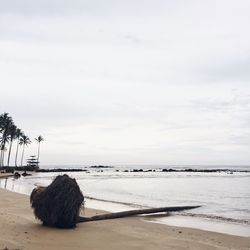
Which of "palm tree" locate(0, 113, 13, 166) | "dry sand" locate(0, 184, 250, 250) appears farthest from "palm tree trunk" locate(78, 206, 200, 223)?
"palm tree" locate(0, 113, 13, 166)

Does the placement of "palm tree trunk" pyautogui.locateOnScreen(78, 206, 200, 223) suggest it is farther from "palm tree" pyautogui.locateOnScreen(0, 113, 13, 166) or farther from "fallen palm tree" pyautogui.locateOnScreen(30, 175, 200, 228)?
"palm tree" pyautogui.locateOnScreen(0, 113, 13, 166)

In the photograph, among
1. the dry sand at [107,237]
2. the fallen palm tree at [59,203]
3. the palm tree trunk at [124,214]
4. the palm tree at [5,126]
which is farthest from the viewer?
the palm tree at [5,126]

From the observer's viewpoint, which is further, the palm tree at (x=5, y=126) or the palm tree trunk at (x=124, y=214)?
the palm tree at (x=5, y=126)

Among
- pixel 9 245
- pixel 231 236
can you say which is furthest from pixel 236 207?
pixel 9 245

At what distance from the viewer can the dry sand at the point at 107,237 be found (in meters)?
10.5

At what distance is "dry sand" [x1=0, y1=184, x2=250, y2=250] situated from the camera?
10512 millimetres

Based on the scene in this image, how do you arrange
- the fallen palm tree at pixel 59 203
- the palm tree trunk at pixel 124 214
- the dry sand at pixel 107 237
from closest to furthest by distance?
the dry sand at pixel 107 237 → the fallen palm tree at pixel 59 203 → the palm tree trunk at pixel 124 214

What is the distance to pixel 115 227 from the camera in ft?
48.9

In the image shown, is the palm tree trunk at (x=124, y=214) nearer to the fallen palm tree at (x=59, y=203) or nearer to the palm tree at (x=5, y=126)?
the fallen palm tree at (x=59, y=203)

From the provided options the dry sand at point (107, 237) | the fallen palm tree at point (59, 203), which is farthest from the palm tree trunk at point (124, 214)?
the fallen palm tree at point (59, 203)

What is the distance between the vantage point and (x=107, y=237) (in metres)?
12.3

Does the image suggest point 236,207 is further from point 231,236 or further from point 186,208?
point 231,236

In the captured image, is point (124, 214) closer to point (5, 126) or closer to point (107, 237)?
point (107, 237)

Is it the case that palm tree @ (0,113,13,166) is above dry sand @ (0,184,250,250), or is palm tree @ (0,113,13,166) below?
above
